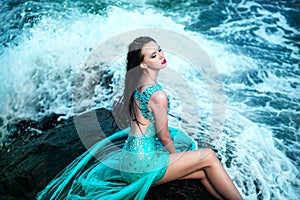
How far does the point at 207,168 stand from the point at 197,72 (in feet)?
11.3

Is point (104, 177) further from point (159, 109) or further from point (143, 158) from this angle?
point (159, 109)

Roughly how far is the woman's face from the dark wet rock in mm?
1177

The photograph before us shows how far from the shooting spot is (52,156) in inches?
152

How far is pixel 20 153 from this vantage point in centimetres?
410

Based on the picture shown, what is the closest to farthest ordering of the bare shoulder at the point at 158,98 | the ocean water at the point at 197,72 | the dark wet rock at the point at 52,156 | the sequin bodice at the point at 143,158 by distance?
the bare shoulder at the point at 158,98
the sequin bodice at the point at 143,158
the dark wet rock at the point at 52,156
the ocean water at the point at 197,72

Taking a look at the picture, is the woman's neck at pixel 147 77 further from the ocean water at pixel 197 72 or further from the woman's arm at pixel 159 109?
the ocean water at pixel 197 72

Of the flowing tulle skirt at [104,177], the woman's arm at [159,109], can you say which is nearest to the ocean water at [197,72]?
the flowing tulle skirt at [104,177]

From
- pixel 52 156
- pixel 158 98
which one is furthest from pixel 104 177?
pixel 158 98

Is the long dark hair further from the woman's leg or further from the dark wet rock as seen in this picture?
the dark wet rock

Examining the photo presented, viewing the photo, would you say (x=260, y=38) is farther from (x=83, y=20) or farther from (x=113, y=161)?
(x=113, y=161)

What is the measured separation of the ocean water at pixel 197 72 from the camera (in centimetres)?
432

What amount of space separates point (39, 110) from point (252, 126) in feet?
10.6

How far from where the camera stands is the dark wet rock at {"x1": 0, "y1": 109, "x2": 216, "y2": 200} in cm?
321

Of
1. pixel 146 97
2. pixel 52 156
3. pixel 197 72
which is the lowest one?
pixel 197 72
